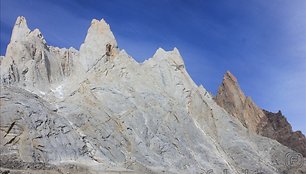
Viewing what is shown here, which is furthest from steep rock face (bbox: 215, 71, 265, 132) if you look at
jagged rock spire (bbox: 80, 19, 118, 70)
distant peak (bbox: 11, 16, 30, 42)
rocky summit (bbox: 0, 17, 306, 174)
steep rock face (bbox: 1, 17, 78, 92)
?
distant peak (bbox: 11, 16, 30, 42)

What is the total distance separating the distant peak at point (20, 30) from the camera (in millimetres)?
103188

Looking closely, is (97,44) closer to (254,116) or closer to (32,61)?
(32,61)

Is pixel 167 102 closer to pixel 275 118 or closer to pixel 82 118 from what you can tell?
pixel 82 118

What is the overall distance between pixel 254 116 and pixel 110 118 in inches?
2311

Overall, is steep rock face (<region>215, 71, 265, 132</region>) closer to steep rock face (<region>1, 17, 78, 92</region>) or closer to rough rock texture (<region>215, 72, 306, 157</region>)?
rough rock texture (<region>215, 72, 306, 157</region>)

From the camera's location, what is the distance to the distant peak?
103m

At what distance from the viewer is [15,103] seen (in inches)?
2992

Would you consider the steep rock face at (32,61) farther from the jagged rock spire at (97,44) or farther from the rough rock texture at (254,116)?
the rough rock texture at (254,116)

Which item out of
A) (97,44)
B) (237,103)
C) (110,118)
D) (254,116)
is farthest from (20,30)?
(254,116)

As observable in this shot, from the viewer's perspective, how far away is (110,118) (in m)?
87.0

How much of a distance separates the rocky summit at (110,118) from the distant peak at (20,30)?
21 cm

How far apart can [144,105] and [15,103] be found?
26.6 metres

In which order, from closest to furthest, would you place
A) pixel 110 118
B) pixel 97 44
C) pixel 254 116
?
pixel 110 118 < pixel 97 44 < pixel 254 116

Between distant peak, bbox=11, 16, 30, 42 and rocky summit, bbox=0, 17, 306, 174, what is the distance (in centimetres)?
21
